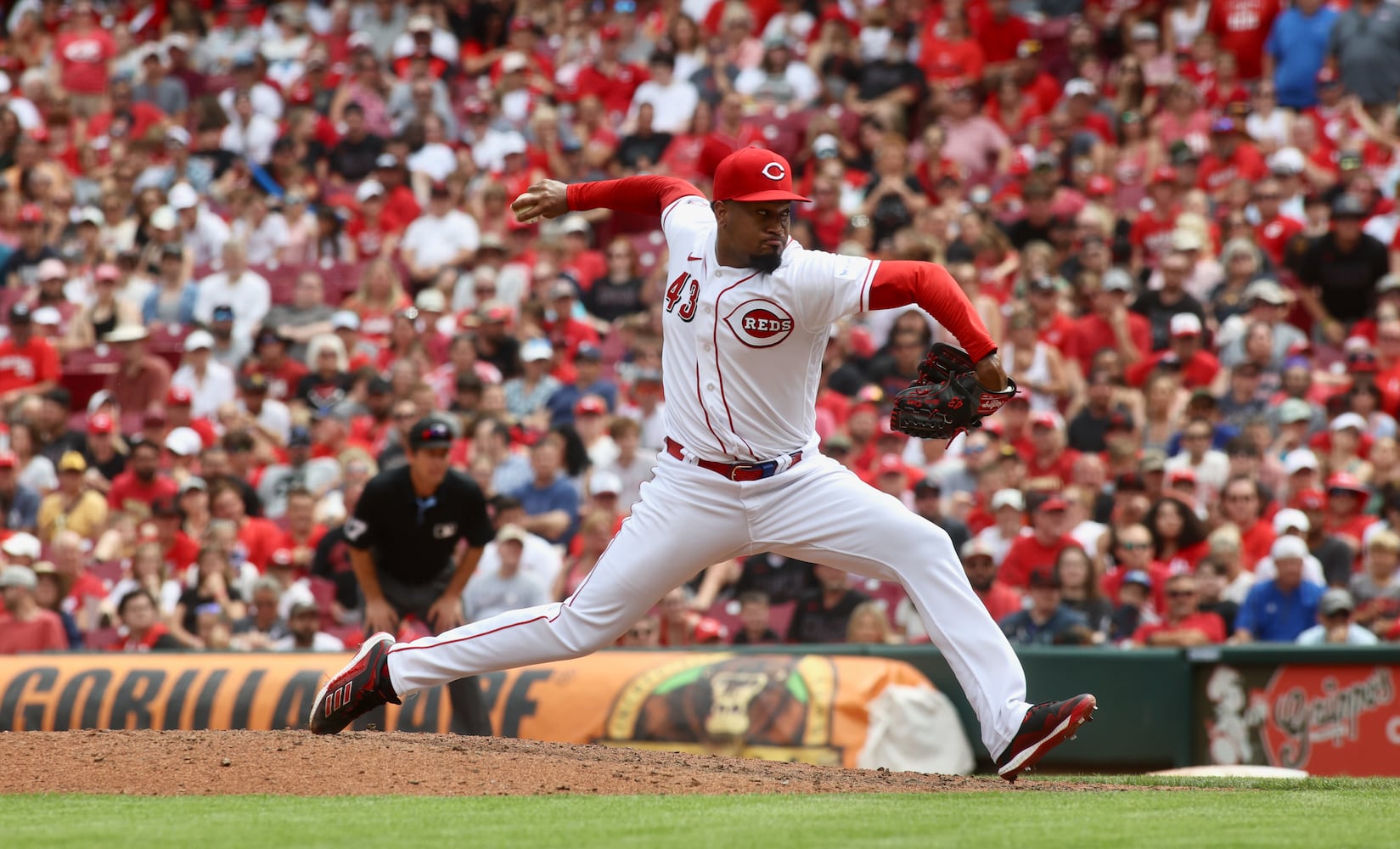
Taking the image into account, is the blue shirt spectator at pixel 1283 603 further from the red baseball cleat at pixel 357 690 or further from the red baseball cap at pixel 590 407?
the red baseball cleat at pixel 357 690

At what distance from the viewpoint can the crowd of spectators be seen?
10992 millimetres

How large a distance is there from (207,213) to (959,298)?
43.9 ft

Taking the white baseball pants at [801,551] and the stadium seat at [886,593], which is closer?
the white baseball pants at [801,551]

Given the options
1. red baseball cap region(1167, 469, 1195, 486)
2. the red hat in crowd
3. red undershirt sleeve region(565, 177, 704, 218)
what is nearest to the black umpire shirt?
red undershirt sleeve region(565, 177, 704, 218)

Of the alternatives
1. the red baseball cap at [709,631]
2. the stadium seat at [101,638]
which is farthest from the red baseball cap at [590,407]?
the stadium seat at [101,638]

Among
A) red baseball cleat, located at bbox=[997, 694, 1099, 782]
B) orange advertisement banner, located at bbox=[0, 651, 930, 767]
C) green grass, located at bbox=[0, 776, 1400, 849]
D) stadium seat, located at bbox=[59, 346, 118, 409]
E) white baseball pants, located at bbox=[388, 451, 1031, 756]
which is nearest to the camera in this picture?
green grass, located at bbox=[0, 776, 1400, 849]

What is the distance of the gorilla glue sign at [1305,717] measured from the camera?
884 cm

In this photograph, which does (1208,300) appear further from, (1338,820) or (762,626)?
(1338,820)

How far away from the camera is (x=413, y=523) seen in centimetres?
809

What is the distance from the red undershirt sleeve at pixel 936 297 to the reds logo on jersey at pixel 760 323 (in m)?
0.29

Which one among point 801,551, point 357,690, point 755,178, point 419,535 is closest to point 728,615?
point 419,535

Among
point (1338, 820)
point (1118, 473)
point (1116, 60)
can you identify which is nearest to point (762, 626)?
point (1118, 473)

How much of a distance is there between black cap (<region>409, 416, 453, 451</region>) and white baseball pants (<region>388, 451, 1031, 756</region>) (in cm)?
220

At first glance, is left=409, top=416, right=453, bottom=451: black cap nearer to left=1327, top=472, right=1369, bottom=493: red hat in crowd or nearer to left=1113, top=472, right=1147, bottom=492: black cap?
left=1113, top=472, right=1147, bottom=492: black cap
